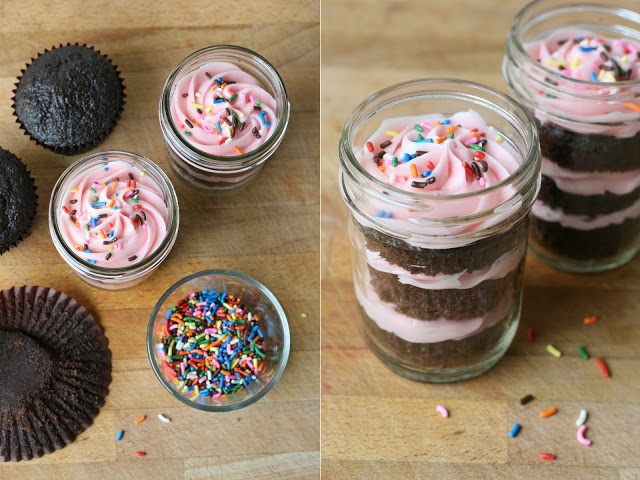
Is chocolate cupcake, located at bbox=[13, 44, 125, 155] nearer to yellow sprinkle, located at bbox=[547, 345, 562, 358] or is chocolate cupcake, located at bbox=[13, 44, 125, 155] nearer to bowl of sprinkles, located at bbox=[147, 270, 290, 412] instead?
bowl of sprinkles, located at bbox=[147, 270, 290, 412]

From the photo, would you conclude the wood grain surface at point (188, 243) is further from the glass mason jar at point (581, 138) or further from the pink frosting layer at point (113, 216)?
the glass mason jar at point (581, 138)

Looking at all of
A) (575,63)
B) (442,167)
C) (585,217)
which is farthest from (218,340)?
(575,63)

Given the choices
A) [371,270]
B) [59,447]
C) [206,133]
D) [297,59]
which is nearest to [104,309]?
[59,447]

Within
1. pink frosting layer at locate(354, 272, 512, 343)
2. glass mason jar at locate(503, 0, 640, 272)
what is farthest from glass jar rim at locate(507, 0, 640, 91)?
pink frosting layer at locate(354, 272, 512, 343)

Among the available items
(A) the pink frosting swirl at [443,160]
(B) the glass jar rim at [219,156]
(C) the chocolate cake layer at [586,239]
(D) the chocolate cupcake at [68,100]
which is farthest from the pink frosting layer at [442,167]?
(D) the chocolate cupcake at [68,100]

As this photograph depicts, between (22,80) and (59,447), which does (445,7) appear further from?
A: (59,447)

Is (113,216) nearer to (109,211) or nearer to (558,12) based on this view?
(109,211)
